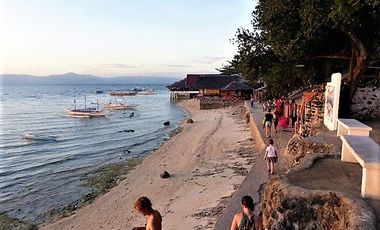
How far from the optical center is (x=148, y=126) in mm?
39688

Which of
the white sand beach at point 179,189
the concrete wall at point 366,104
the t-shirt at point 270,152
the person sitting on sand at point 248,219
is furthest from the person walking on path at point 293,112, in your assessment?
the person sitting on sand at point 248,219

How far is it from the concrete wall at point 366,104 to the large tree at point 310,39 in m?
0.59

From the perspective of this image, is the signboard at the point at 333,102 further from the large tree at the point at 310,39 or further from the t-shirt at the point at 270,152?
the t-shirt at the point at 270,152

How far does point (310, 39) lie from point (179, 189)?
8.28 m

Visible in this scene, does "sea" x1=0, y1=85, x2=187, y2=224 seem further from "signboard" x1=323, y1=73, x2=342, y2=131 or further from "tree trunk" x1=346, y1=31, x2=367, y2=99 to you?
"tree trunk" x1=346, y1=31, x2=367, y2=99

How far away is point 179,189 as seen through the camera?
45.6 ft

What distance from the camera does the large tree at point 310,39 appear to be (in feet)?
46.6

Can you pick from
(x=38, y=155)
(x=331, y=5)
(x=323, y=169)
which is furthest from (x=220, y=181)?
(x=38, y=155)

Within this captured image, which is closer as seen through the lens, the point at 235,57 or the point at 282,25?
the point at 282,25

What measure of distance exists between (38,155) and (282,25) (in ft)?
60.9

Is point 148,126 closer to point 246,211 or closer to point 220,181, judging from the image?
point 220,181

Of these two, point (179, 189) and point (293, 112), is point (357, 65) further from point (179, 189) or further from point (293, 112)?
point (179, 189)

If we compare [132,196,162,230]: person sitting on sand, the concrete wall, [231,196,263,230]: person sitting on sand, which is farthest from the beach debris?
[231,196,263,230]: person sitting on sand

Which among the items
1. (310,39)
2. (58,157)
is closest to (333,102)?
(310,39)
